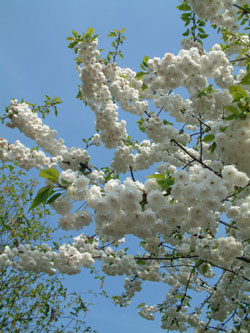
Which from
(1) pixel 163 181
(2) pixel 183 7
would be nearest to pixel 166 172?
(1) pixel 163 181

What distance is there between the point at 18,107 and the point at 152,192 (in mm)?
4353

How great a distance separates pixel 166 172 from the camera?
9.32 feet

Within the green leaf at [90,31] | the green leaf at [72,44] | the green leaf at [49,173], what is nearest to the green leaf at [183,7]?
the green leaf at [90,31]

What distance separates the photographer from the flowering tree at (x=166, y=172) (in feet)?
8.04

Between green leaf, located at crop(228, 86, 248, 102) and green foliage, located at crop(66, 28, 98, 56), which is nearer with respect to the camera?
green leaf, located at crop(228, 86, 248, 102)

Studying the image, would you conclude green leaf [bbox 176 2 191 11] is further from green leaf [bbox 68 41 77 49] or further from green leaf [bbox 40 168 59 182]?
green leaf [bbox 40 168 59 182]

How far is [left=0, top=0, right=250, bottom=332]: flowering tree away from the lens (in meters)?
2.45

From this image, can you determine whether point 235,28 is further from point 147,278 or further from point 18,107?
point 147,278

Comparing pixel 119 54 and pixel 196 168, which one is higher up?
pixel 119 54

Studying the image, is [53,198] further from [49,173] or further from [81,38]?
[81,38]

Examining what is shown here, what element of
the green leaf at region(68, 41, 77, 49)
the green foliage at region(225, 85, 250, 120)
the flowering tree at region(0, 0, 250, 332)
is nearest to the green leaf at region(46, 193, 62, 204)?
the flowering tree at region(0, 0, 250, 332)

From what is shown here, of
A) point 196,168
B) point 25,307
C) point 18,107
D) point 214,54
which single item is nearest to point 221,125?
point 196,168

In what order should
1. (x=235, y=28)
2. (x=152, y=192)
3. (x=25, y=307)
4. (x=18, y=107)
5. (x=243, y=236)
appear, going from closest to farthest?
(x=152, y=192)
(x=243, y=236)
(x=235, y=28)
(x=18, y=107)
(x=25, y=307)

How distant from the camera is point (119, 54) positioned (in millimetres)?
6012
